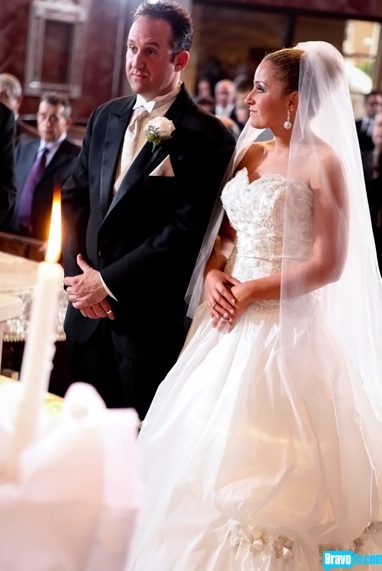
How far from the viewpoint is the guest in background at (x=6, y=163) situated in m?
4.15

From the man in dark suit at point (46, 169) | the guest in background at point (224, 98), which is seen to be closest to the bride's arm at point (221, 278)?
the man in dark suit at point (46, 169)

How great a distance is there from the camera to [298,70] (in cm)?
281

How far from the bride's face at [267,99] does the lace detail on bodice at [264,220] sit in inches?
7.5


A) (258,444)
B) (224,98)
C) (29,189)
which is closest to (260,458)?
(258,444)

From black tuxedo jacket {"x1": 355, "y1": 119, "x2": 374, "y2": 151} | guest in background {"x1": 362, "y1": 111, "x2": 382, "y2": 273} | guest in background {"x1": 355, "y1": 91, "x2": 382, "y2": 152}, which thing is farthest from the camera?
guest in background {"x1": 355, "y1": 91, "x2": 382, "y2": 152}

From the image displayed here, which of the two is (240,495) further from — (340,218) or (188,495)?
(340,218)

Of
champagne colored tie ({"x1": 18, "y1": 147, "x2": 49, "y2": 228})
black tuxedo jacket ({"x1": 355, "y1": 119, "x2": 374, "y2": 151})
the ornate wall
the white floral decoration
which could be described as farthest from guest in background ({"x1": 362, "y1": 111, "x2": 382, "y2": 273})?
the white floral decoration

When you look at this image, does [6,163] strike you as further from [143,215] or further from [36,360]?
[36,360]

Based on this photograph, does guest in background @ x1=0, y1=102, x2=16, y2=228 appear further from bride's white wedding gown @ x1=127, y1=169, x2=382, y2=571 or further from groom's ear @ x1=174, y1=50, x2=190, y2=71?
bride's white wedding gown @ x1=127, y1=169, x2=382, y2=571

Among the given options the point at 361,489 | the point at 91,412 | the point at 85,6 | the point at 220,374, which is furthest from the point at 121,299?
the point at 85,6

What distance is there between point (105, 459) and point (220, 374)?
2.00m

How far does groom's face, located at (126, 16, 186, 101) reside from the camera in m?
2.90

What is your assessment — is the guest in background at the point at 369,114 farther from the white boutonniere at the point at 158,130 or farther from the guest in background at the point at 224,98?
the white boutonniere at the point at 158,130

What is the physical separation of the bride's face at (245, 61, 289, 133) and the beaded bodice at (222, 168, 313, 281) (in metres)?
0.19
